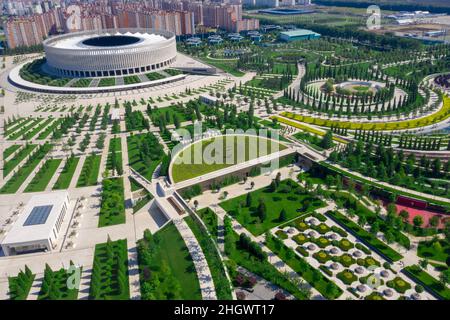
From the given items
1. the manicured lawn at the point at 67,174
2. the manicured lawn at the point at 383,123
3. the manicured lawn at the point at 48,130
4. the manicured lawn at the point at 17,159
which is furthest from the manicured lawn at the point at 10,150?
the manicured lawn at the point at 383,123

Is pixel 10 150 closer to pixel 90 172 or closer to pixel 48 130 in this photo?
pixel 48 130

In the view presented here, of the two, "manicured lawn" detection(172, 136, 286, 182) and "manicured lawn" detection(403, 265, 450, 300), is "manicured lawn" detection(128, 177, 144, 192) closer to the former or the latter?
"manicured lawn" detection(172, 136, 286, 182)

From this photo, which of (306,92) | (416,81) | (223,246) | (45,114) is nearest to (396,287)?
(223,246)

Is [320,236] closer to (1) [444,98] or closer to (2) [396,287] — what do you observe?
(2) [396,287]

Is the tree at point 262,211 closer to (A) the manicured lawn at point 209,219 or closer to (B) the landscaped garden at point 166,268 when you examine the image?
(A) the manicured lawn at point 209,219

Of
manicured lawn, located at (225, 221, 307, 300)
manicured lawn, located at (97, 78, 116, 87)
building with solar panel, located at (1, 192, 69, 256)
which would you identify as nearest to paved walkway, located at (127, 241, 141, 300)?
building with solar panel, located at (1, 192, 69, 256)

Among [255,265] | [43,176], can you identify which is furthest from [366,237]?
[43,176]
